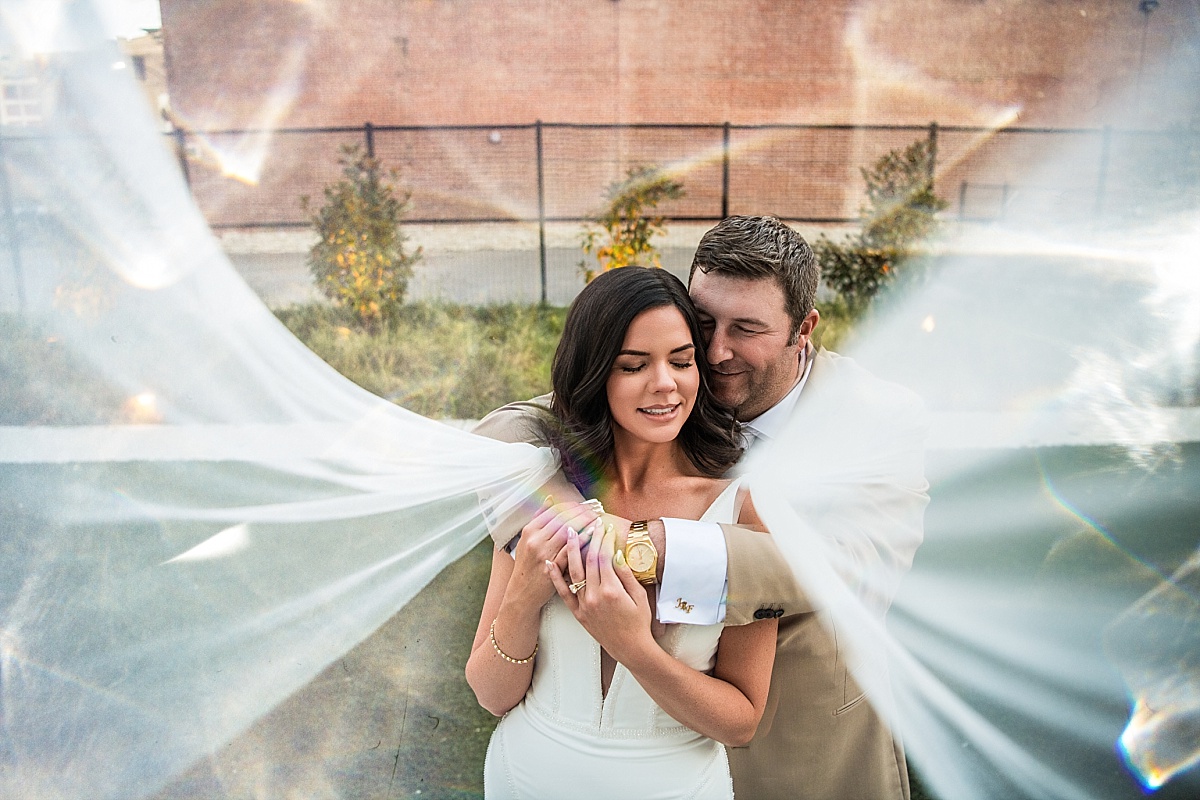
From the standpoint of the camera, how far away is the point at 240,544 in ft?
9.36

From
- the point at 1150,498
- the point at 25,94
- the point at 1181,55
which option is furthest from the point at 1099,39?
the point at 25,94

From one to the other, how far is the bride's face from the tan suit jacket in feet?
0.90

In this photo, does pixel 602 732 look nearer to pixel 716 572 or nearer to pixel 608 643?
pixel 608 643

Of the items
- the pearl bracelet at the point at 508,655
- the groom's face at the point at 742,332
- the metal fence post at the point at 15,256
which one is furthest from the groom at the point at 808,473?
the metal fence post at the point at 15,256

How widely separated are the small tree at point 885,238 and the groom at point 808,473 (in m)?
7.38

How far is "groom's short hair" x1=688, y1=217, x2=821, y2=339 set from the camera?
2051mm

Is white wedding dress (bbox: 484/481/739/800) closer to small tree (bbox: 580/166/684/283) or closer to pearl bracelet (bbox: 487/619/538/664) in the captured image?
pearl bracelet (bbox: 487/619/538/664)

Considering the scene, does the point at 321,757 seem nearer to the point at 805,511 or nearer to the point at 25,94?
the point at 805,511

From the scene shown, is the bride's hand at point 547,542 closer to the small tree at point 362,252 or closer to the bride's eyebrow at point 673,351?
the bride's eyebrow at point 673,351

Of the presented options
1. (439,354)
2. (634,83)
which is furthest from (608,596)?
(634,83)

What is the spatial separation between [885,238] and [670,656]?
340 inches

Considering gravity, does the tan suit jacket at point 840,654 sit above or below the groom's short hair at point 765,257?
below

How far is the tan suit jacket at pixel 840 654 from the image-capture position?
195 centimetres

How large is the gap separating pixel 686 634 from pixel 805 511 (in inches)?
15.1
